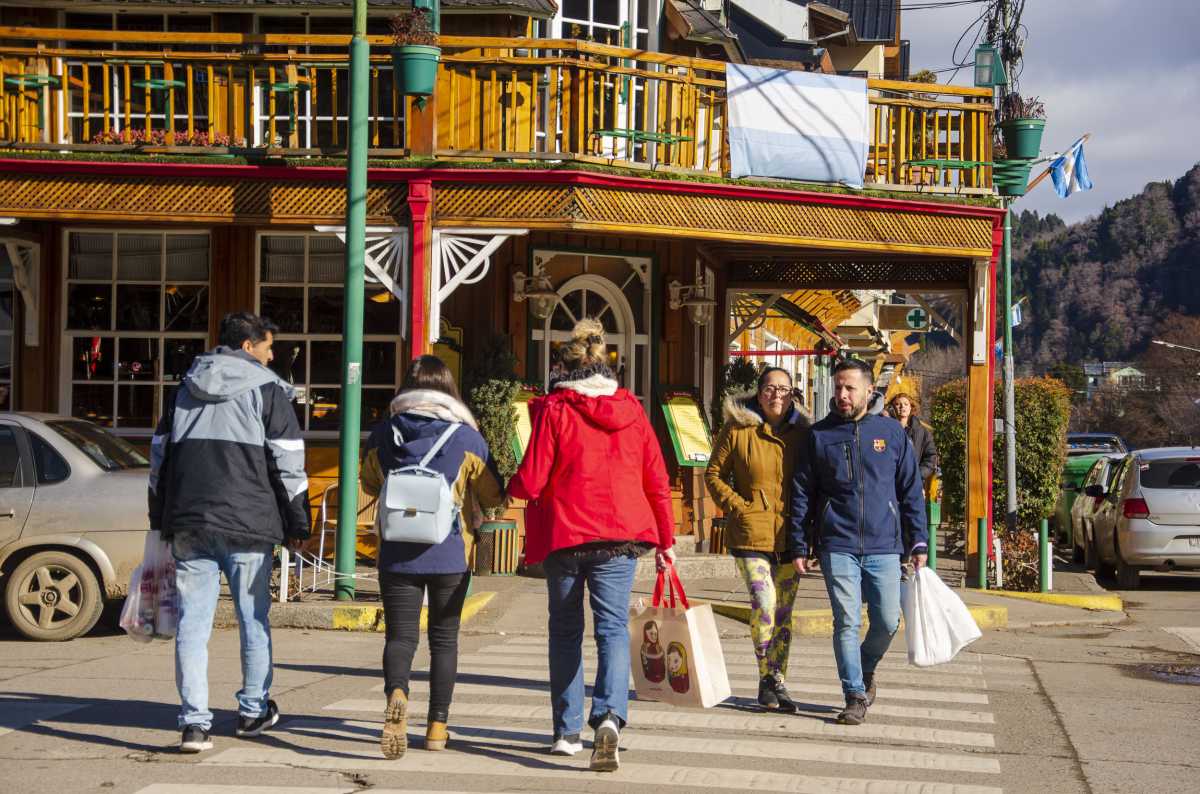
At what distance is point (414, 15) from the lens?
13.7 metres

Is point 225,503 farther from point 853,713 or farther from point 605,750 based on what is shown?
point 853,713

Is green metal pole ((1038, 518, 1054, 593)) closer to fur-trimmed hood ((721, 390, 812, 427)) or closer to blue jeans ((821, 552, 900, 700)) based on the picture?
fur-trimmed hood ((721, 390, 812, 427))

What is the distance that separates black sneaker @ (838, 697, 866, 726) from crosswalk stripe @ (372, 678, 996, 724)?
414 mm

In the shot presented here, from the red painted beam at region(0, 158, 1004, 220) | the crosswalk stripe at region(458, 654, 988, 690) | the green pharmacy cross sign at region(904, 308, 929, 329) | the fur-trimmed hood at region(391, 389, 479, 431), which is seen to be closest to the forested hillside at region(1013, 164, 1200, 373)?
the green pharmacy cross sign at region(904, 308, 929, 329)

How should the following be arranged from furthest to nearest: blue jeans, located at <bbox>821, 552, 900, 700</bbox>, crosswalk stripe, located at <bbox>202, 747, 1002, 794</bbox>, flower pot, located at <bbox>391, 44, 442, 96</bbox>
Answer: flower pot, located at <bbox>391, 44, 442, 96</bbox>, blue jeans, located at <bbox>821, 552, 900, 700</bbox>, crosswalk stripe, located at <bbox>202, 747, 1002, 794</bbox>

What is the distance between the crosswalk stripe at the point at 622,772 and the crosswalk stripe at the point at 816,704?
4.42ft

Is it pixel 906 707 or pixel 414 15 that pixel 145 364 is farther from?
pixel 906 707

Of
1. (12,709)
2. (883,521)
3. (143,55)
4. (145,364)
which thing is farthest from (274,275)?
(883,521)

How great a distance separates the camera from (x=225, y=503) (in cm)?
698

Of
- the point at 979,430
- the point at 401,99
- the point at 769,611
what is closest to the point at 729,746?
the point at 769,611

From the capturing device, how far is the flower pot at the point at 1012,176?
17250 mm

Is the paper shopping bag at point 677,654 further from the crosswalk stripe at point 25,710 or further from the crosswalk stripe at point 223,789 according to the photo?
the crosswalk stripe at point 25,710

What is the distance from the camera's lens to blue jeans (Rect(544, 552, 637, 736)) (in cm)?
682

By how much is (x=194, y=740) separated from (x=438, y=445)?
166cm
